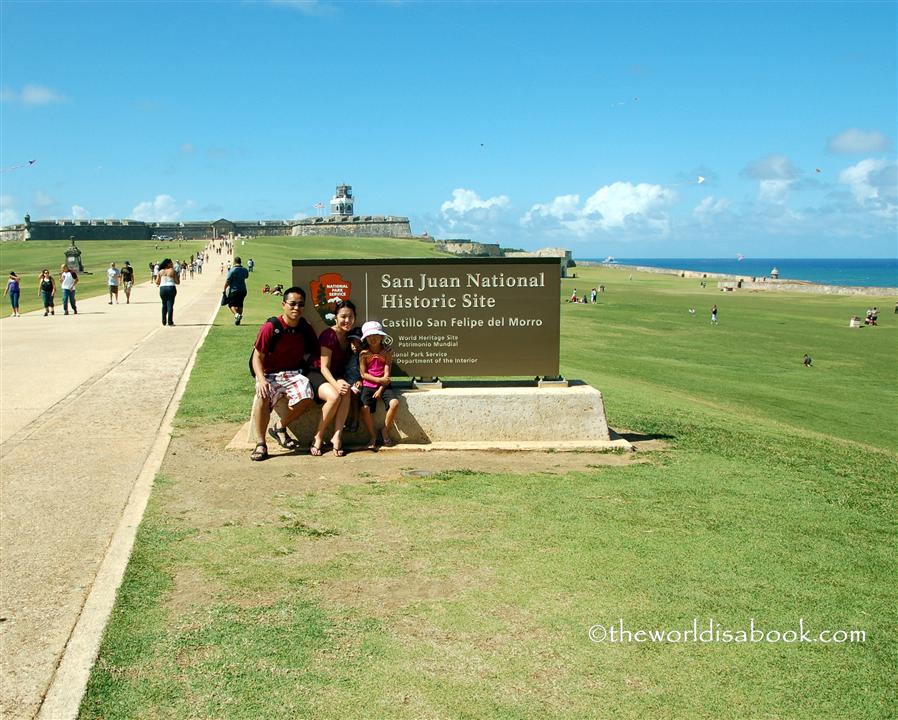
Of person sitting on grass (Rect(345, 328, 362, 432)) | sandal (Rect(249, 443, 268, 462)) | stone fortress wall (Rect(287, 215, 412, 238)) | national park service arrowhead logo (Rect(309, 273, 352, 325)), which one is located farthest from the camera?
stone fortress wall (Rect(287, 215, 412, 238))

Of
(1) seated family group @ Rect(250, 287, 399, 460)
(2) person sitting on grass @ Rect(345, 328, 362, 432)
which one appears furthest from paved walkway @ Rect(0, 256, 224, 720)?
(2) person sitting on grass @ Rect(345, 328, 362, 432)

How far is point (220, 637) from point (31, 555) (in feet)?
6.20

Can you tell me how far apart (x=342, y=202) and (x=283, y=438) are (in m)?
176

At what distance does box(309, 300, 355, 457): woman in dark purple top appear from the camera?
7.70m

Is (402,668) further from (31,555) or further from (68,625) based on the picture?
(31,555)

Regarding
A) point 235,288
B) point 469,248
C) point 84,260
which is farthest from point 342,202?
point 235,288

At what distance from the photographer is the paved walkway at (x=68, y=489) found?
3.94 metres

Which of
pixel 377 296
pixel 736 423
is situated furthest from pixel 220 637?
pixel 736 423

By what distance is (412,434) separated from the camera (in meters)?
8.12

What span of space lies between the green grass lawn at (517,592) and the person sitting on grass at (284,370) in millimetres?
541

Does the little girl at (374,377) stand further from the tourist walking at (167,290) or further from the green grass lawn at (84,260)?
the green grass lawn at (84,260)

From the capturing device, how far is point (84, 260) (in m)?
81.1

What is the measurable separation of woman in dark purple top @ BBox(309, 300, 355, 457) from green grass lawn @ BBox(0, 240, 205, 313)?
28947mm

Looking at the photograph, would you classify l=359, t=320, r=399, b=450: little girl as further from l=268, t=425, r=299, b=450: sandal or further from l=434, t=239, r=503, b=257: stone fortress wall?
l=434, t=239, r=503, b=257: stone fortress wall
